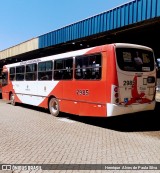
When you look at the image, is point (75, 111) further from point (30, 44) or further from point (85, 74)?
point (30, 44)

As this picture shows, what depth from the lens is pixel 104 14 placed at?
51.6 feet

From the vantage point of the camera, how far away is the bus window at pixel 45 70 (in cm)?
1336

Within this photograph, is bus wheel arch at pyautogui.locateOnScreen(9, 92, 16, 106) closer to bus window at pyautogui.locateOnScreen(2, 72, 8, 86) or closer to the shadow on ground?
bus window at pyautogui.locateOnScreen(2, 72, 8, 86)

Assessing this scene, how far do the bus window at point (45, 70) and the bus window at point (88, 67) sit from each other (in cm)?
243

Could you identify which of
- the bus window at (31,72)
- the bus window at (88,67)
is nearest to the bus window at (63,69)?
the bus window at (88,67)

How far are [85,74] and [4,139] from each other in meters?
4.06

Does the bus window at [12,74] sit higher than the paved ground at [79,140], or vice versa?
the bus window at [12,74]

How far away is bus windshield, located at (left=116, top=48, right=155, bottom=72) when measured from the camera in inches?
380

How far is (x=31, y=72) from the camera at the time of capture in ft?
50.6

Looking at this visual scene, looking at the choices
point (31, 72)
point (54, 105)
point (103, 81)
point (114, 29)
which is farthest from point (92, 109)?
point (114, 29)

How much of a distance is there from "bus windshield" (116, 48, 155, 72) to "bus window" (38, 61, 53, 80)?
4.53m

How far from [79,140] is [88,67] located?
131 inches

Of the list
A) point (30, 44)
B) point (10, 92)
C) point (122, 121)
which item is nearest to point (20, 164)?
point (122, 121)

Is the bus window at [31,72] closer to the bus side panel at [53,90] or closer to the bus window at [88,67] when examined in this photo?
the bus side panel at [53,90]
